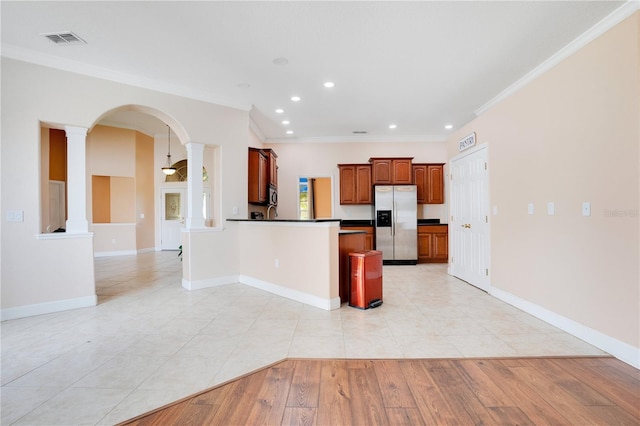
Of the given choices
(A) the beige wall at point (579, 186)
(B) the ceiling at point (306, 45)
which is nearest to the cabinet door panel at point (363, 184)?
(B) the ceiling at point (306, 45)

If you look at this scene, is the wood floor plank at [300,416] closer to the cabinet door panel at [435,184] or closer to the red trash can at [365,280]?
the red trash can at [365,280]

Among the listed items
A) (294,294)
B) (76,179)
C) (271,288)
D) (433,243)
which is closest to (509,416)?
(294,294)

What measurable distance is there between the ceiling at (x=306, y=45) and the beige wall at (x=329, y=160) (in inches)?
94.6

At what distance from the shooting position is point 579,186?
270cm

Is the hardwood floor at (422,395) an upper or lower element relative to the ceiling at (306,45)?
lower

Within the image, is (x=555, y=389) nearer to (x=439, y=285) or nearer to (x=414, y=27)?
(x=439, y=285)

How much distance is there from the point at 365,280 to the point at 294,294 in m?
0.99

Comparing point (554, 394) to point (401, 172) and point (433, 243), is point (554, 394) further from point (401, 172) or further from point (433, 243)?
point (401, 172)

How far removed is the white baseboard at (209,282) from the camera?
14.1 ft

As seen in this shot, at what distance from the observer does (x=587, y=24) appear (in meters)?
2.83

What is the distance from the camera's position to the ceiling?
2623 mm

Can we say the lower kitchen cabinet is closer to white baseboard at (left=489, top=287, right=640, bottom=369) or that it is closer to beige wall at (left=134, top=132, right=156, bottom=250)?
white baseboard at (left=489, top=287, right=640, bottom=369)

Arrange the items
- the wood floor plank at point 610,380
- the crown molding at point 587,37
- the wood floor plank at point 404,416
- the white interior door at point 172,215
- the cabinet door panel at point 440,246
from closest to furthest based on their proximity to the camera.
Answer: the wood floor plank at point 404,416
the wood floor plank at point 610,380
the crown molding at point 587,37
the cabinet door panel at point 440,246
the white interior door at point 172,215

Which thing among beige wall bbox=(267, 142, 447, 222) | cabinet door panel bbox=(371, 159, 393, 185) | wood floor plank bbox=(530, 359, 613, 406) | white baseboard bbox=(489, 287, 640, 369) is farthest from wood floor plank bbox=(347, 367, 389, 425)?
beige wall bbox=(267, 142, 447, 222)
